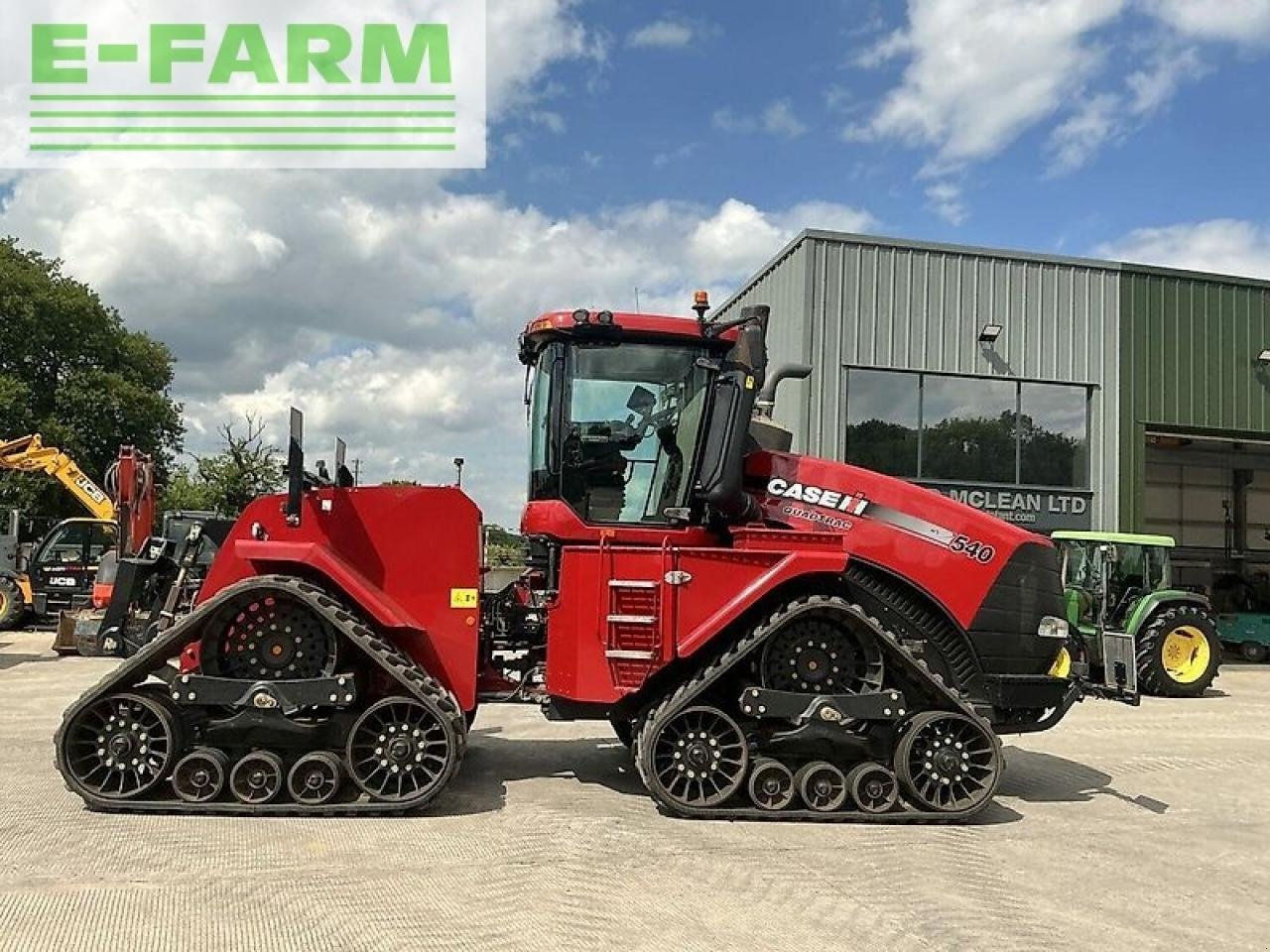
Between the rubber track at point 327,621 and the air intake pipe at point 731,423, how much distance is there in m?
2.04

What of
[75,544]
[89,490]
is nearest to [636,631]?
[75,544]

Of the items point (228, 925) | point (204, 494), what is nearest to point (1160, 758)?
point (228, 925)

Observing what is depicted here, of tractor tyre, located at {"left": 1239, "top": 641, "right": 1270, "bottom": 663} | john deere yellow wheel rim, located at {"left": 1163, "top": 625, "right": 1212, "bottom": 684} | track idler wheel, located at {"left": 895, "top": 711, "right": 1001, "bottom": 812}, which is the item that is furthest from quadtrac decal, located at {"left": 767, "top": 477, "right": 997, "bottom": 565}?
tractor tyre, located at {"left": 1239, "top": 641, "right": 1270, "bottom": 663}

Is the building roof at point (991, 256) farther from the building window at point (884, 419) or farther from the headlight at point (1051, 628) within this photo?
the headlight at point (1051, 628)

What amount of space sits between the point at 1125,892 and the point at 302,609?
15.0 ft

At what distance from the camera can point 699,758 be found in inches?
246

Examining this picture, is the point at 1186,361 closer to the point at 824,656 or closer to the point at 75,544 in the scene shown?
the point at 824,656

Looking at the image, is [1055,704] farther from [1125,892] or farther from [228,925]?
[228,925]

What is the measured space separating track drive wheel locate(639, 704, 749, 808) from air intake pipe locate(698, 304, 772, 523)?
Result: 129 centimetres

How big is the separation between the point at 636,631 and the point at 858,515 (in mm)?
1627

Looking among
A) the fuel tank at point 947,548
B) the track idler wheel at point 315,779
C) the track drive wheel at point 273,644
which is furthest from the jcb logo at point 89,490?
the fuel tank at point 947,548

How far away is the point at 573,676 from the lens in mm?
6383

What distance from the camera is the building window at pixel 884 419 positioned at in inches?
635

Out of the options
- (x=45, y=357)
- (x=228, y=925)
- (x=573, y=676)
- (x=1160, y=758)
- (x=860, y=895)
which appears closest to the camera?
(x=228, y=925)
